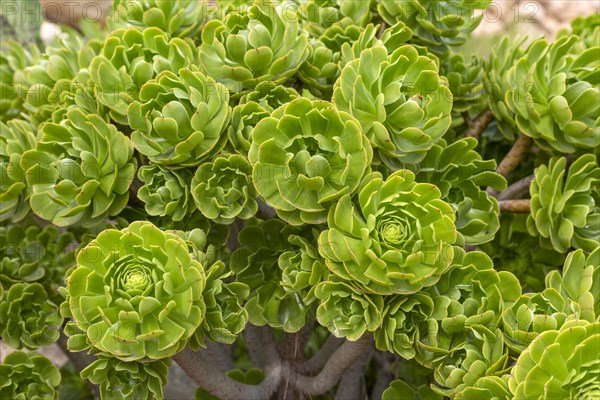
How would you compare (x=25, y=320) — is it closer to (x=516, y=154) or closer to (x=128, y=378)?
(x=128, y=378)

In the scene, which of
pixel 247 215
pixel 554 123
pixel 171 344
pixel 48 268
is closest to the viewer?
pixel 171 344

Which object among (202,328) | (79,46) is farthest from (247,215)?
(79,46)

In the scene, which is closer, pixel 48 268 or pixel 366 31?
pixel 366 31

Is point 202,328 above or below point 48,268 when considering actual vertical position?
above

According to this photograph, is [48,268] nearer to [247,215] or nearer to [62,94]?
[62,94]

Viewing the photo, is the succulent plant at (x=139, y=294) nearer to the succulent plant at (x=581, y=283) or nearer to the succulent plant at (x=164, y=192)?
the succulent plant at (x=164, y=192)

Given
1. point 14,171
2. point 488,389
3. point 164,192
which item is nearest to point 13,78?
point 14,171
